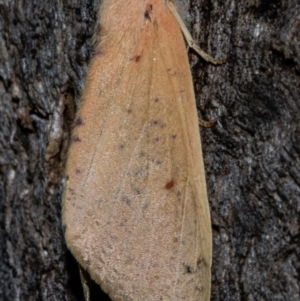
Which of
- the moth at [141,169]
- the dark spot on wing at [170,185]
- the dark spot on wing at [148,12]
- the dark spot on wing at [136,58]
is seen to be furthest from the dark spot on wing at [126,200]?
the dark spot on wing at [148,12]

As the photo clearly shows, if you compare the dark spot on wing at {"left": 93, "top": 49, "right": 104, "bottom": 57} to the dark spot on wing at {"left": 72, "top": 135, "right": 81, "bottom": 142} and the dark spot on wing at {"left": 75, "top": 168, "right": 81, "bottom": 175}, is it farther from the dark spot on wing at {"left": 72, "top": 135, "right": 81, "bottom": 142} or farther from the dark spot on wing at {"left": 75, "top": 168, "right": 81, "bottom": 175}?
the dark spot on wing at {"left": 75, "top": 168, "right": 81, "bottom": 175}

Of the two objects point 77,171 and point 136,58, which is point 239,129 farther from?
point 77,171

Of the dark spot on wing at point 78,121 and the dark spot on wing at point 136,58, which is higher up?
the dark spot on wing at point 136,58

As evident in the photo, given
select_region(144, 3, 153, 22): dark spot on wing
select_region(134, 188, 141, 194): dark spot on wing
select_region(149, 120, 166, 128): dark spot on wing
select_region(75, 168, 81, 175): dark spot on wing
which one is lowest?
select_region(134, 188, 141, 194): dark spot on wing

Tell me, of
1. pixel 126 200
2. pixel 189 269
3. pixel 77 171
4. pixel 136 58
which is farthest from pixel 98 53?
pixel 189 269

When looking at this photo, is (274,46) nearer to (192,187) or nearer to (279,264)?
(192,187)

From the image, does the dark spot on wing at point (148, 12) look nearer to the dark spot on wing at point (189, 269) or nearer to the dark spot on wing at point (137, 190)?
the dark spot on wing at point (137, 190)

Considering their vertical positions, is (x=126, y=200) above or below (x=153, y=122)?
below

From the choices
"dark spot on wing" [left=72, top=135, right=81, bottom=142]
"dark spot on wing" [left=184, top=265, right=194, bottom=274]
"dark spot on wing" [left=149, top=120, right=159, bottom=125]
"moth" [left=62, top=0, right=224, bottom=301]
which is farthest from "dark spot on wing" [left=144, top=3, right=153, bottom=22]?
"dark spot on wing" [left=184, top=265, right=194, bottom=274]

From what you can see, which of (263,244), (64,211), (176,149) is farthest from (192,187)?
(64,211)
